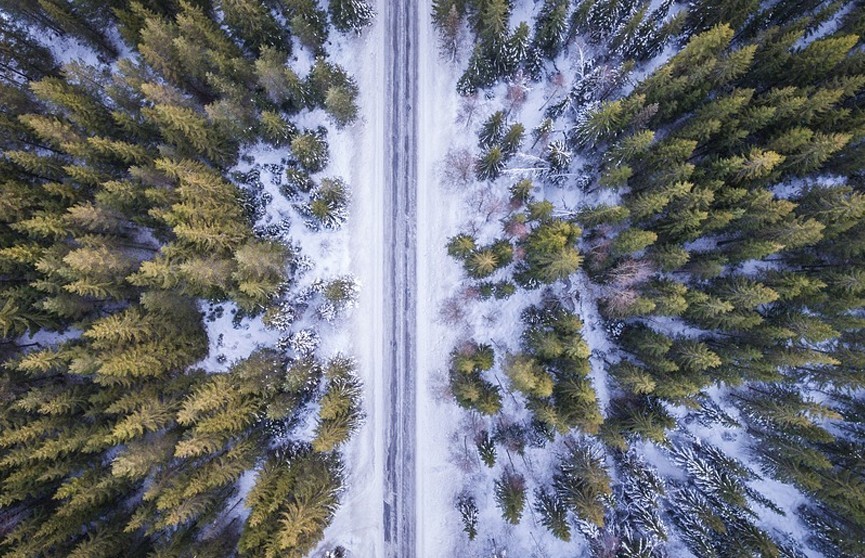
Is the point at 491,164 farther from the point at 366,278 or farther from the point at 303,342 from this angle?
the point at 303,342

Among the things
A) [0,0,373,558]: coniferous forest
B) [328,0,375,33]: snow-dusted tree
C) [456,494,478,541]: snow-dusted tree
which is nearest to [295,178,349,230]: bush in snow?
[0,0,373,558]: coniferous forest

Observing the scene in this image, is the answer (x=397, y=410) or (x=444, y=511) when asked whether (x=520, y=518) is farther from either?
(x=397, y=410)

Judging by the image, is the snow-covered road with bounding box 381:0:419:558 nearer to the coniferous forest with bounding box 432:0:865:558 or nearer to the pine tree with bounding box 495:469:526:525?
the coniferous forest with bounding box 432:0:865:558

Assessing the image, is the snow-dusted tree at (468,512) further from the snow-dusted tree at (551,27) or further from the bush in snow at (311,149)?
the snow-dusted tree at (551,27)

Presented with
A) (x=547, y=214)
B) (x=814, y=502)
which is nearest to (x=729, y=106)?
(x=547, y=214)

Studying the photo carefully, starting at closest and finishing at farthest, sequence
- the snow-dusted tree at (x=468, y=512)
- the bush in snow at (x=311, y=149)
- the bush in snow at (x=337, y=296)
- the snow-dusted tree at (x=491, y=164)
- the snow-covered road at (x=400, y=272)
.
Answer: the bush in snow at (x=311, y=149), the snow-dusted tree at (x=491, y=164), the snow-dusted tree at (x=468, y=512), the bush in snow at (x=337, y=296), the snow-covered road at (x=400, y=272)

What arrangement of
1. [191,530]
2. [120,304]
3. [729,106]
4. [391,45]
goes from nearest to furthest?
1. [729,106]
2. [191,530]
3. [120,304]
4. [391,45]

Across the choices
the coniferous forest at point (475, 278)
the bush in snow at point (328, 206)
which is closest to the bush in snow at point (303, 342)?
the coniferous forest at point (475, 278)
